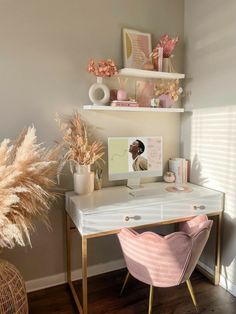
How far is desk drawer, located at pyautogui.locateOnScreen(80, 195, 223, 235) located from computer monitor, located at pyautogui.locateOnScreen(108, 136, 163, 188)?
0.42m

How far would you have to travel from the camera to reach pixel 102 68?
1979mm

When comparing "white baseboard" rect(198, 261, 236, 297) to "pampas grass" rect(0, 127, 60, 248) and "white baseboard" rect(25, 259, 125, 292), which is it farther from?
"pampas grass" rect(0, 127, 60, 248)

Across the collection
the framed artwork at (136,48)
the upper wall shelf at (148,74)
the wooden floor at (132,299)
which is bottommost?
the wooden floor at (132,299)

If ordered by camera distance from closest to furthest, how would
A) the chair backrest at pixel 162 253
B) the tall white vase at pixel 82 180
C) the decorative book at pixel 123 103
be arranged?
the chair backrest at pixel 162 253, the tall white vase at pixel 82 180, the decorative book at pixel 123 103

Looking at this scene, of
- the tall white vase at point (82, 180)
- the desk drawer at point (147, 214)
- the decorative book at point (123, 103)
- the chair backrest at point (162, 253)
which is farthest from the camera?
the decorative book at point (123, 103)

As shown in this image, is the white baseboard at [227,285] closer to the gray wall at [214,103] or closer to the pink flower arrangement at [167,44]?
the gray wall at [214,103]

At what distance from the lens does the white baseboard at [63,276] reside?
206 centimetres

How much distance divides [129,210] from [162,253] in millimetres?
360

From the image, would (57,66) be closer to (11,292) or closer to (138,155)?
(138,155)

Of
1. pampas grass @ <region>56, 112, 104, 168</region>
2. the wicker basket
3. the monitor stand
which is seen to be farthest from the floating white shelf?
the wicker basket

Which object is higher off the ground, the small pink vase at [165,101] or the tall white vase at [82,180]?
the small pink vase at [165,101]

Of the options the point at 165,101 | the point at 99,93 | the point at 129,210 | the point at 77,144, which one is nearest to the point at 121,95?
the point at 99,93

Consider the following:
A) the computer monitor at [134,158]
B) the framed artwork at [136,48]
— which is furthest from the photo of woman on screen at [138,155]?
the framed artwork at [136,48]

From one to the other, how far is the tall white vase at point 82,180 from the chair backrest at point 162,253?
473 millimetres
